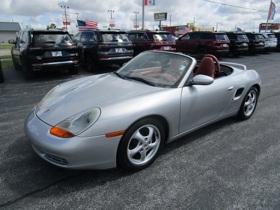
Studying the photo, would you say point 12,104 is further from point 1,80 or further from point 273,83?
point 273,83

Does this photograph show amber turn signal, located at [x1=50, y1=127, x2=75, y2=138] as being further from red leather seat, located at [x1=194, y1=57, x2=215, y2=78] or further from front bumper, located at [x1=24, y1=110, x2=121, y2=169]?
red leather seat, located at [x1=194, y1=57, x2=215, y2=78]

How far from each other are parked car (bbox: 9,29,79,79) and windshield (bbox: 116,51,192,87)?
4.44m

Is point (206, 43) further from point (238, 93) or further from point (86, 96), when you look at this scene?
point (86, 96)

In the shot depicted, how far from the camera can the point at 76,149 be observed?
7.38ft

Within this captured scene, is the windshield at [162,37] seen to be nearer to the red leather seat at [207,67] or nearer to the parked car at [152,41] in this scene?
the parked car at [152,41]

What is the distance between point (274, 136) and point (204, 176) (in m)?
1.78

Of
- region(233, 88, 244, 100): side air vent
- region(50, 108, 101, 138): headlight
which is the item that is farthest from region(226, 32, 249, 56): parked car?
region(50, 108, 101, 138): headlight

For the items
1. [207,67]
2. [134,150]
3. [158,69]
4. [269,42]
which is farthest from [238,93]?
[269,42]

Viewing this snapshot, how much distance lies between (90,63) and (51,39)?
205 centimetres

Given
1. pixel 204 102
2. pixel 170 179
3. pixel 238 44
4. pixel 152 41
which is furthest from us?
pixel 238 44

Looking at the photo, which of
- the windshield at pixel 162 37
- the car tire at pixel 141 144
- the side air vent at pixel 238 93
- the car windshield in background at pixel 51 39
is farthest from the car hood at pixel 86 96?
the windshield at pixel 162 37

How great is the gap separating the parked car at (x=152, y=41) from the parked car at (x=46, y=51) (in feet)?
15.3

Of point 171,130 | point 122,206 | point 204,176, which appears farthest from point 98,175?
point 204,176

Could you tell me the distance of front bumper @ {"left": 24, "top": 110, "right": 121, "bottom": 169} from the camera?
7.41ft
